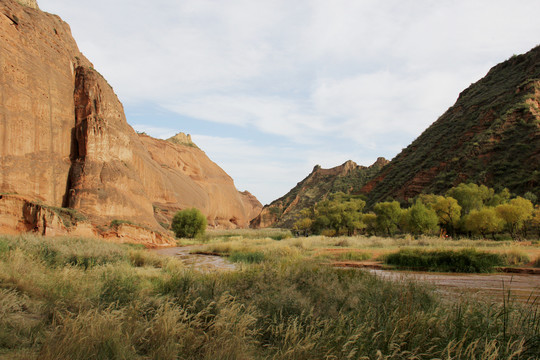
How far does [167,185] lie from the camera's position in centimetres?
6681

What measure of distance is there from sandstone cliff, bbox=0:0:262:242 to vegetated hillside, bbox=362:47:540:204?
39444 mm

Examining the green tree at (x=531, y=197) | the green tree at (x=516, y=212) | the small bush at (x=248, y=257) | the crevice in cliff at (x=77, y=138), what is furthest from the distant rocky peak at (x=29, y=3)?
the green tree at (x=531, y=197)

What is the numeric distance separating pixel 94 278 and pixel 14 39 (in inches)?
1276

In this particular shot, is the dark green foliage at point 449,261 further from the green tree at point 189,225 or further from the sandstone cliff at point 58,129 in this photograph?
the green tree at point 189,225

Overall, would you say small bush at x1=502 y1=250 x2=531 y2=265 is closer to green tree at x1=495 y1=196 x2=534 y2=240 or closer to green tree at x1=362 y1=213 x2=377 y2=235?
green tree at x1=495 y1=196 x2=534 y2=240

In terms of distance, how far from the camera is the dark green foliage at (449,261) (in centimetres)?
1690

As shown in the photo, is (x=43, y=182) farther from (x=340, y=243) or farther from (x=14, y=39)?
(x=340, y=243)

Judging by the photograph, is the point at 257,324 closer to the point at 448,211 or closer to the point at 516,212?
the point at 516,212

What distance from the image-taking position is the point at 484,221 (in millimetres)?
29219

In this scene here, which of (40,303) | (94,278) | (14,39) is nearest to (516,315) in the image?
(40,303)

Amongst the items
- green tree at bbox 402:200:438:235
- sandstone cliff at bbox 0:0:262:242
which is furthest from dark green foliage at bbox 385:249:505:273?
sandstone cliff at bbox 0:0:262:242

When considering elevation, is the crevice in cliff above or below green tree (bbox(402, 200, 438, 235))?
above

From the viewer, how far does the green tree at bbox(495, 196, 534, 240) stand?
27672 millimetres

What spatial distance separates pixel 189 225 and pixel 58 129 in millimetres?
21907
